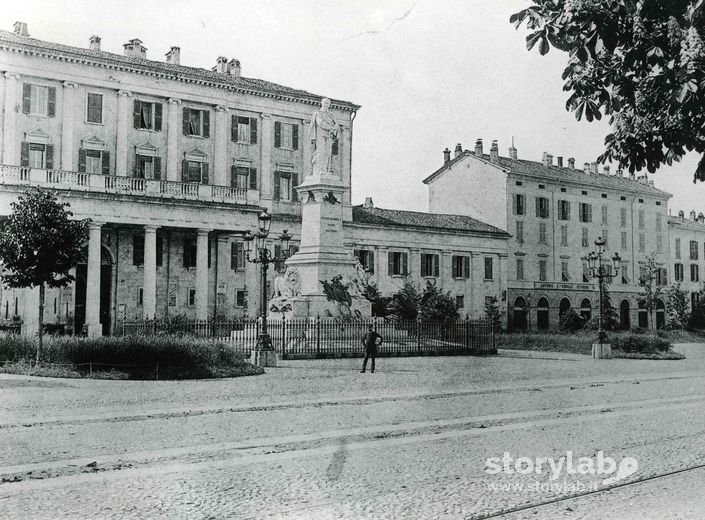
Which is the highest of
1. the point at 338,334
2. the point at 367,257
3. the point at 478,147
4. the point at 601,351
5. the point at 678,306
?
the point at 478,147

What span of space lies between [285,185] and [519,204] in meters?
19.1

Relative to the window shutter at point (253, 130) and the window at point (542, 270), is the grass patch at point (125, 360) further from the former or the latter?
the window at point (542, 270)

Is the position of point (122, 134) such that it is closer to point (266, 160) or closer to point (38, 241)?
point (266, 160)

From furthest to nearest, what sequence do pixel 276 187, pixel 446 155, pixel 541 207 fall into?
pixel 446 155
pixel 541 207
pixel 276 187

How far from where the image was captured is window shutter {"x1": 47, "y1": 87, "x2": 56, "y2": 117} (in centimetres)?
3947

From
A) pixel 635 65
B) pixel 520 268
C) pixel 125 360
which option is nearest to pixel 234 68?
pixel 520 268

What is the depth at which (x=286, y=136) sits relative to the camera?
4759cm

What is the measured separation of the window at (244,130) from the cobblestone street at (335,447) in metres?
30.7

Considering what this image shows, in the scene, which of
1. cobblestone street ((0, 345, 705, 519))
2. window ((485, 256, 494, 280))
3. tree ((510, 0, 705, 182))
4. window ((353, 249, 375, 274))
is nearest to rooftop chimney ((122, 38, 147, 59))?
window ((353, 249, 375, 274))

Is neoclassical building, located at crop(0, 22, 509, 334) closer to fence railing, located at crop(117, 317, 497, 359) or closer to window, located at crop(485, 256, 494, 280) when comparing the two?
window, located at crop(485, 256, 494, 280)

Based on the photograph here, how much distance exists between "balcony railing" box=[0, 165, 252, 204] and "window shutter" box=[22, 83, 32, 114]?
4998 mm

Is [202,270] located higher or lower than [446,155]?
lower

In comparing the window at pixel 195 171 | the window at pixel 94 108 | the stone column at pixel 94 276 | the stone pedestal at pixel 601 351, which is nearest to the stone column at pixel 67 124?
the window at pixel 94 108

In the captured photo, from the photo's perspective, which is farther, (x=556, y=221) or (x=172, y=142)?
(x=556, y=221)
